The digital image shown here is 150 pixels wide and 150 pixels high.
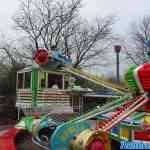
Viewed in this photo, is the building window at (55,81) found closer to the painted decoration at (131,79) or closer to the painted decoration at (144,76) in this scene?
the painted decoration at (131,79)

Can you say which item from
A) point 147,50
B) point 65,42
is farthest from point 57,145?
point 65,42

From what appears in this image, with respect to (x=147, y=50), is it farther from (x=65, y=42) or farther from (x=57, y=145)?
(x=65, y=42)

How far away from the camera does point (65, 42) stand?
→ 34188 mm

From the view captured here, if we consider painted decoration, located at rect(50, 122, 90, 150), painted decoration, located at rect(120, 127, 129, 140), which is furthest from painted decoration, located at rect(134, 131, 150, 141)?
painted decoration, located at rect(50, 122, 90, 150)

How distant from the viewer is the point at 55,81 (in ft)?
62.6

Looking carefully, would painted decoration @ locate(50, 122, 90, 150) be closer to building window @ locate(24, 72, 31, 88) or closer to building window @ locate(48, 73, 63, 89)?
building window @ locate(48, 73, 63, 89)

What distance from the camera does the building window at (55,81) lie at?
723 inches

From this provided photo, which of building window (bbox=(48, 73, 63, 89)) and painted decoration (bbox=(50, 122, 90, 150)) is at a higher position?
building window (bbox=(48, 73, 63, 89))

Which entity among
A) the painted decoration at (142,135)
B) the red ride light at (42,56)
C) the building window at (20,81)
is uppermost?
the red ride light at (42,56)

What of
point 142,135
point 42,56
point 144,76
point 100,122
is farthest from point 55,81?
point 142,135

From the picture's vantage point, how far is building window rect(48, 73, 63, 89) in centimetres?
1835

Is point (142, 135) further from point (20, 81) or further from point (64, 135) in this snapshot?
point (20, 81)

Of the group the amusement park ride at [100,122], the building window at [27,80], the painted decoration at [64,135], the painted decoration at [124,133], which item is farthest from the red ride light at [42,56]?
the building window at [27,80]

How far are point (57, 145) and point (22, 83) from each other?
1358 centimetres
